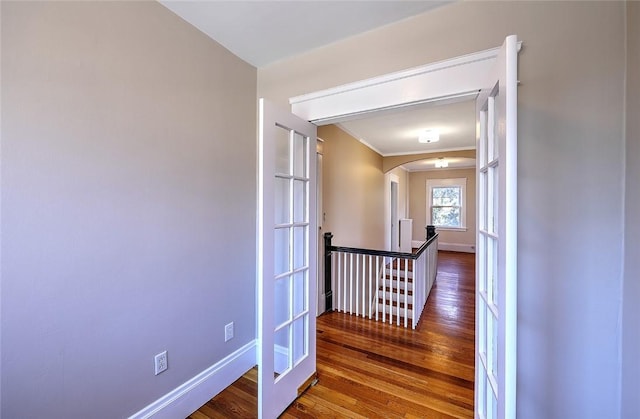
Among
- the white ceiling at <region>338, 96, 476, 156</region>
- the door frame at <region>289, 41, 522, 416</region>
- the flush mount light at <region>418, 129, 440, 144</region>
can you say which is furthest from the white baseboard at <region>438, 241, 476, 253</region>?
the door frame at <region>289, 41, 522, 416</region>

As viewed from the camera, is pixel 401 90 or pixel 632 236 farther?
pixel 401 90

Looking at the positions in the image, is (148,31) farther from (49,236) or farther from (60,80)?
(49,236)

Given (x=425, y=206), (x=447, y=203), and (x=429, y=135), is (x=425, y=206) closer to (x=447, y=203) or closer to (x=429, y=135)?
(x=447, y=203)

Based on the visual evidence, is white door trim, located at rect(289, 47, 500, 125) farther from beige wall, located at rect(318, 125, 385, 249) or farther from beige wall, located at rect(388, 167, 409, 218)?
beige wall, located at rect(388, 167, 409, 218)

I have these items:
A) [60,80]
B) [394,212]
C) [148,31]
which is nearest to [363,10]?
[148,31]

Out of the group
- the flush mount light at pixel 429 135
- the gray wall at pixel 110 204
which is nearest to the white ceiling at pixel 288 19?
the gray wall at pixel 110 204

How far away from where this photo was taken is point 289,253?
5.61 ft

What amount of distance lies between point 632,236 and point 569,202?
0.23 meters

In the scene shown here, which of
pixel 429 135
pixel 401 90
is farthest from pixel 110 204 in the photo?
pixel 429 135

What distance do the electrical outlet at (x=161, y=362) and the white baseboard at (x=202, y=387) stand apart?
0.16 meters

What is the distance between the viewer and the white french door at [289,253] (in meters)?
1.47

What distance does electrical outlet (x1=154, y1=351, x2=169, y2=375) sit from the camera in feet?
4.87

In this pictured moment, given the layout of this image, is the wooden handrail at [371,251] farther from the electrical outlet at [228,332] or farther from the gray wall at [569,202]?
the gray wall at [569,202]

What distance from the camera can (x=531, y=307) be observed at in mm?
1203
